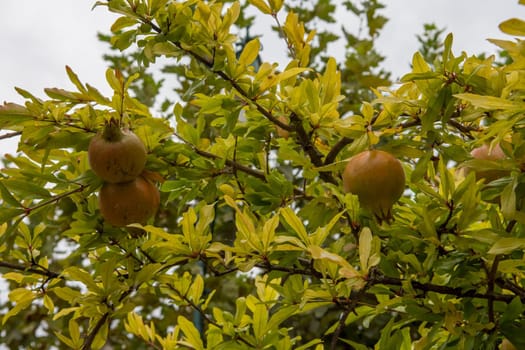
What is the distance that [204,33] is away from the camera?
0.85 metres

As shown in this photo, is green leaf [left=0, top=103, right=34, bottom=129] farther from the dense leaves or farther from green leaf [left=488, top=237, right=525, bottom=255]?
green leaf [left=488, top=237, right=525, bottom=255]

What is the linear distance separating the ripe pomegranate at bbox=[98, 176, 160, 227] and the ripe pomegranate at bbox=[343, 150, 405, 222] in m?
0.27

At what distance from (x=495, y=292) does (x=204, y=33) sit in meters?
0.48

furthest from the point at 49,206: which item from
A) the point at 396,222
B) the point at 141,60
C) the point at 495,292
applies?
the point at 495,292

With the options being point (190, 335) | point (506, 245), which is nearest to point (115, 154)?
point (190, 335)

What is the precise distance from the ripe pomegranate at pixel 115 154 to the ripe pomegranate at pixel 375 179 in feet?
0.87

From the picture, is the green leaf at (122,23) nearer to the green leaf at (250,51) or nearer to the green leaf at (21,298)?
the green leaf at (250,51)

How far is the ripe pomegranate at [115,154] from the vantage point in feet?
2.76

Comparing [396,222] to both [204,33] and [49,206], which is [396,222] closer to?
[204,33]

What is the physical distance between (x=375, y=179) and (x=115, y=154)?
312mm

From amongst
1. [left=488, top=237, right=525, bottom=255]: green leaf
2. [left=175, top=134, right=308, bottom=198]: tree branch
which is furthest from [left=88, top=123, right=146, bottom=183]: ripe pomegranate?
[left=488, top=237, right=525, bottom=255]: green leaf

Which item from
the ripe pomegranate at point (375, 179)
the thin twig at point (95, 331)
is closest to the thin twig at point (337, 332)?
the ripe pomegranate at point (375, 179)

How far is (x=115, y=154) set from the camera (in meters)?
0.84

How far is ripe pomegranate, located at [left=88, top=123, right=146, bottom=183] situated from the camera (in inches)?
33.1
